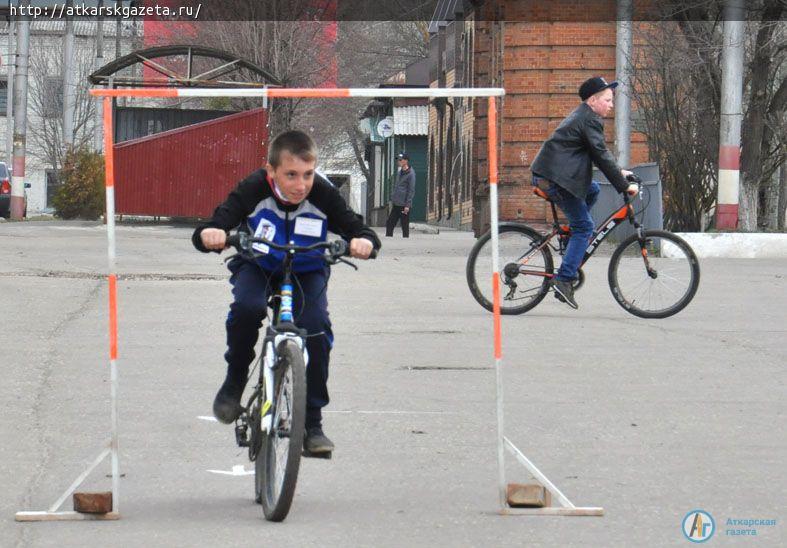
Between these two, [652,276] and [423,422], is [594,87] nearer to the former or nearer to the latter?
[652,276]

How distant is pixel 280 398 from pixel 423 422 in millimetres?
2189

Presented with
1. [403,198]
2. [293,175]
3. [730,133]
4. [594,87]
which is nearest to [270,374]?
[293,175]

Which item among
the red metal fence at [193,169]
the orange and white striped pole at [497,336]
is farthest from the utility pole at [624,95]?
the orange and white striped pole at [497,336]

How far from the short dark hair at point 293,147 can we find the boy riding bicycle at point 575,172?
21.3ft

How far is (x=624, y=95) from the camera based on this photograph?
24.5m

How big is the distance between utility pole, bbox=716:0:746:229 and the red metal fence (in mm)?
12103

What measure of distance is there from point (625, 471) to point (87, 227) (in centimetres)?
2511

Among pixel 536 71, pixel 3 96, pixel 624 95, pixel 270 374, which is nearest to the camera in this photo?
pixel 270 374

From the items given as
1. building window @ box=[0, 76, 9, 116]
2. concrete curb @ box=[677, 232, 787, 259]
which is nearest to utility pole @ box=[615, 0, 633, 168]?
concrete curb @ box=[677, 232, 787, 259]

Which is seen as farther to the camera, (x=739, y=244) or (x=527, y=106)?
(x=527, y=106)

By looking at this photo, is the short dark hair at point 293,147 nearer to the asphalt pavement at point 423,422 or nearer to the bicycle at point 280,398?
the bicycle at point 280,398

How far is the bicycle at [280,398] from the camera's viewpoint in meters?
5.02

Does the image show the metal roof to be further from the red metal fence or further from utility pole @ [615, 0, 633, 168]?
utility pole @ [615, 0, 633, 168]

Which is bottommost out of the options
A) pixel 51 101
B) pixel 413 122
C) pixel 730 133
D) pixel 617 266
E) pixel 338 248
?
pixel 617 266
